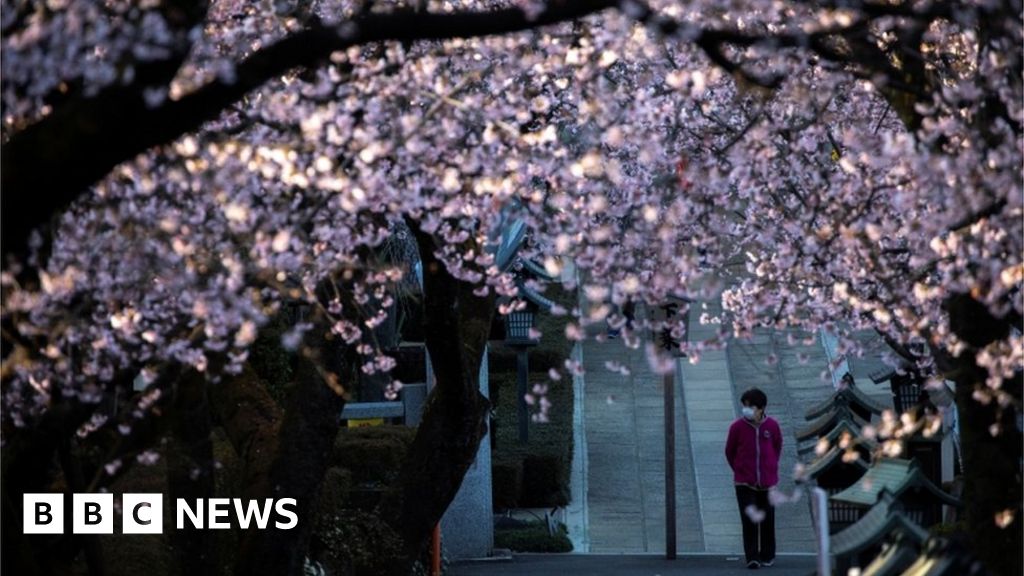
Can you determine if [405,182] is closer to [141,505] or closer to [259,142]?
[259,142]

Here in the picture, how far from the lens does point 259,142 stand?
32.5 feet

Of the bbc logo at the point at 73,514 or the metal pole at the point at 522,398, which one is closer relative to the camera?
the bbc logo at the point at 73,514

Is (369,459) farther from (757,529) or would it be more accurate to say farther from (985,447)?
(985,447)

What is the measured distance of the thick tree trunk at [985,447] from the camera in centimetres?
1090

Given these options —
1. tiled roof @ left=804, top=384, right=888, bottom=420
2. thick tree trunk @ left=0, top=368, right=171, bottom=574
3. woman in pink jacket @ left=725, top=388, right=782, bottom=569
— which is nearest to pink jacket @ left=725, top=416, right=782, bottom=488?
woman in pink jacket @ left=725, top=388, right=782, bottom=569

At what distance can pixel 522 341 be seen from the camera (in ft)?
85.5

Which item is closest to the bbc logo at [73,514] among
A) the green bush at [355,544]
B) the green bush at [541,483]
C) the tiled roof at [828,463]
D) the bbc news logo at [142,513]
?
the bbc news logo at [142,513]

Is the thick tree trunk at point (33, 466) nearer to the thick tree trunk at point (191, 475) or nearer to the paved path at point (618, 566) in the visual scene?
the thick tree trunk at point (191, 475)

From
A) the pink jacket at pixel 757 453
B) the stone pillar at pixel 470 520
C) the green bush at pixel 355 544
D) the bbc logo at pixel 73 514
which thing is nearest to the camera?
the bbc logo at pixel 73 514

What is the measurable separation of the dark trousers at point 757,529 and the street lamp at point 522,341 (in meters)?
6.48

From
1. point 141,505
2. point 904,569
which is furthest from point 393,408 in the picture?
point 904,569

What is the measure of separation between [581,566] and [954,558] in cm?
1210

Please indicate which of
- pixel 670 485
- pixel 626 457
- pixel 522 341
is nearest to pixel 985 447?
pixel 670 485

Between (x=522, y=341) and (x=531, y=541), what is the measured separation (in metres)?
4.81
